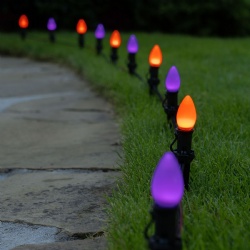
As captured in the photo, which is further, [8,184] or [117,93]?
[117,93]

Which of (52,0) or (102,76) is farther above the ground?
(52,0)

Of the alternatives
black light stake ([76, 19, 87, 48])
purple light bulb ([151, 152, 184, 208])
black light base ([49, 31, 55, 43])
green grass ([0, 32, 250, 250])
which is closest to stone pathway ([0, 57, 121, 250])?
green grass ([0, 32, 250, 250])

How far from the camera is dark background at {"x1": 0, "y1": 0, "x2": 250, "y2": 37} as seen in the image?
1045cm

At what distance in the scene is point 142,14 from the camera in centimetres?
1111

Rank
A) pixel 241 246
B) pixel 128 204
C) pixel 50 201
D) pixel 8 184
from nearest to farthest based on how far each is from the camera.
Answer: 1. pixel 241 246
2. pixel 128 204
3. pixel 50 201
4. pixel 8 184

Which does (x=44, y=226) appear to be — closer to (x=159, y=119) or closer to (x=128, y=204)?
(x=128, y=204)

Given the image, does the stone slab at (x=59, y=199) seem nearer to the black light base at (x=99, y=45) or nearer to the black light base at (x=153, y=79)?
the black light base at (x=153, y=79)

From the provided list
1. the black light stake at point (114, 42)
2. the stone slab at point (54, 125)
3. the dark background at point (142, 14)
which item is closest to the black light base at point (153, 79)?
the stone slab at point (54, 125)

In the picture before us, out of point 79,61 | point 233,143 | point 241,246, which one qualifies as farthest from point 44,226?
point 79,61

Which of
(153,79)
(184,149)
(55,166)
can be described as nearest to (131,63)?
(153,79)

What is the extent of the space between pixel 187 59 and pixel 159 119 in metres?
3.64

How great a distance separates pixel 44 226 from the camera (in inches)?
104

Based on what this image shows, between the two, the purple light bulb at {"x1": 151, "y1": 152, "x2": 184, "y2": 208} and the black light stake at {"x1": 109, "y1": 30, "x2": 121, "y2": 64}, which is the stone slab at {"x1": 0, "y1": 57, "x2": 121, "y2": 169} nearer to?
the black light stake at {"x1": 109, "y1": 30, "x2": 121, "y2": 64}

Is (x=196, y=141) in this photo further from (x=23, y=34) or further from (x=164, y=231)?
(x=23, y=34)
